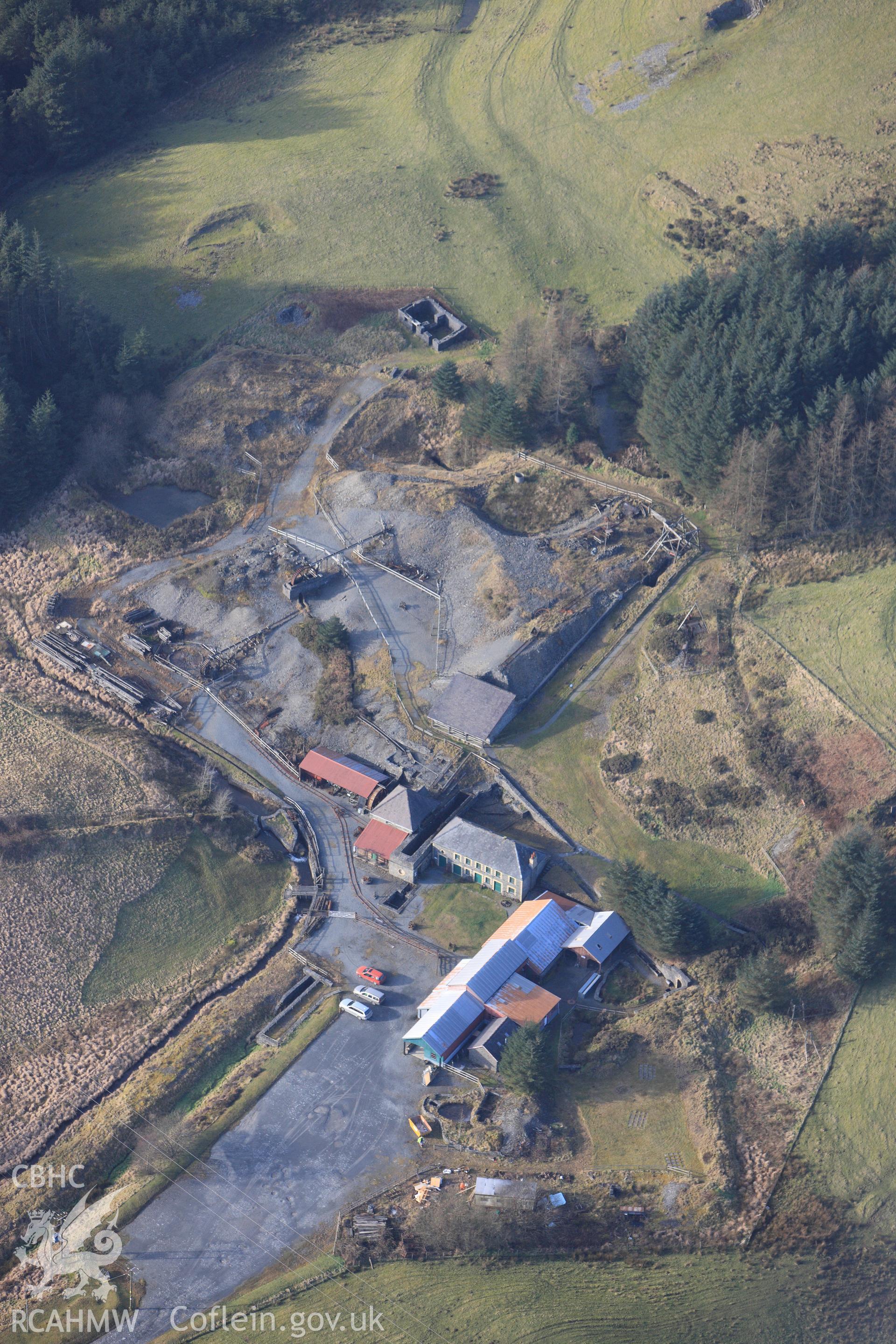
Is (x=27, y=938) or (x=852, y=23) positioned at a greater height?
(x=852, y=23)

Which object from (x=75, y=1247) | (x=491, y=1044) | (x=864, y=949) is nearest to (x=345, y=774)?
(x=491, y=1044)

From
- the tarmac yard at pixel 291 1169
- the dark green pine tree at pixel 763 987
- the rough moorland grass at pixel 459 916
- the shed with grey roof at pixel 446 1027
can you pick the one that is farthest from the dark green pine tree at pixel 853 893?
the tarmac yard at pixel 291 1169

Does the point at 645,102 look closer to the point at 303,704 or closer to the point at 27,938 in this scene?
the point at 303,704

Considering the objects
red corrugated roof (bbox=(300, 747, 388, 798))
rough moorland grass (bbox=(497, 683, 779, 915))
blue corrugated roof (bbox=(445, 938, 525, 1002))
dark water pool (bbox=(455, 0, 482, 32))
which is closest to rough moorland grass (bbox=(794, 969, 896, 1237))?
rough moorland grass (bbox=(497, 683, 779, 915))

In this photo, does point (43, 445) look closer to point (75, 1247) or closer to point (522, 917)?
point (522, 917)

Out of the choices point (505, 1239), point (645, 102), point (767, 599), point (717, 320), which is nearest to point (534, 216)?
point (645, 102)

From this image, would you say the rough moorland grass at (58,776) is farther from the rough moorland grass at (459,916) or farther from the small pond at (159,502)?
the small pond at (159,502)
